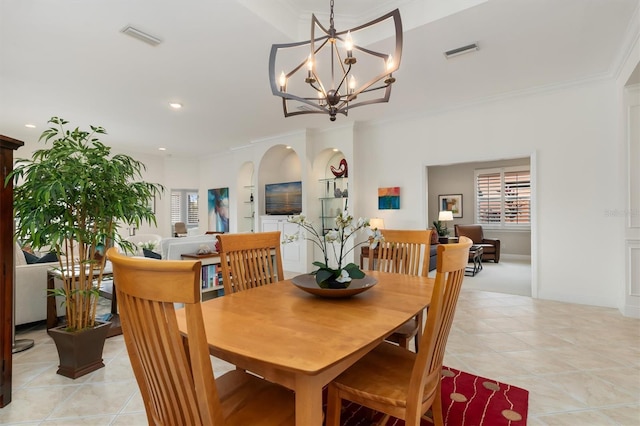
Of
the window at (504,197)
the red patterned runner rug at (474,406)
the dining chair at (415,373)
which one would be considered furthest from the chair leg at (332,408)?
the window at (504,197)

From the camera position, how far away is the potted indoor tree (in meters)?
2.17

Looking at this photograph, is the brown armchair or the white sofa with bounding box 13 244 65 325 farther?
the brown armchair

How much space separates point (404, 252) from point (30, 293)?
11.8 ft

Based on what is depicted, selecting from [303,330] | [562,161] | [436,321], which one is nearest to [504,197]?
[562,161]

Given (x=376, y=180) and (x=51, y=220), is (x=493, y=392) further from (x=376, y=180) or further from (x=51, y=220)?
(x=376, y=180)

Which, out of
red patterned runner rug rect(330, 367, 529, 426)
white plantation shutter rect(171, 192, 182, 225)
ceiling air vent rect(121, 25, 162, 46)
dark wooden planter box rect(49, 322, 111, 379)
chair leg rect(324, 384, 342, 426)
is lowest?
red patterned runner rug rect(330, 367, 529, 426)

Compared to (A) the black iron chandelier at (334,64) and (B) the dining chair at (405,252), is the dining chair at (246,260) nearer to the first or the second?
(B) the dining chair at (405,252)

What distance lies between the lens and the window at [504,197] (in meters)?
7.84

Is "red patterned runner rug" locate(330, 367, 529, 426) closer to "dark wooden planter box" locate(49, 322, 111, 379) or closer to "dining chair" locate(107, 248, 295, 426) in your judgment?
"dining chair" locate(107, 248, 295, 426)

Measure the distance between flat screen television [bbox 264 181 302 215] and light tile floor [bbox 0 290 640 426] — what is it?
13.0 feet

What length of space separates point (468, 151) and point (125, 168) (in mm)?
4347

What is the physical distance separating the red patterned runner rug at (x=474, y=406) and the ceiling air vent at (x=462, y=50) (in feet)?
9.48

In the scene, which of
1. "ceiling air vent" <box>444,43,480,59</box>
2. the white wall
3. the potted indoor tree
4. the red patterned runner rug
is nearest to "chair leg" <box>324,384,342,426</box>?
the red patterned runner rug

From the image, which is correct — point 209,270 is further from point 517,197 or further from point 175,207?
point 517,197
